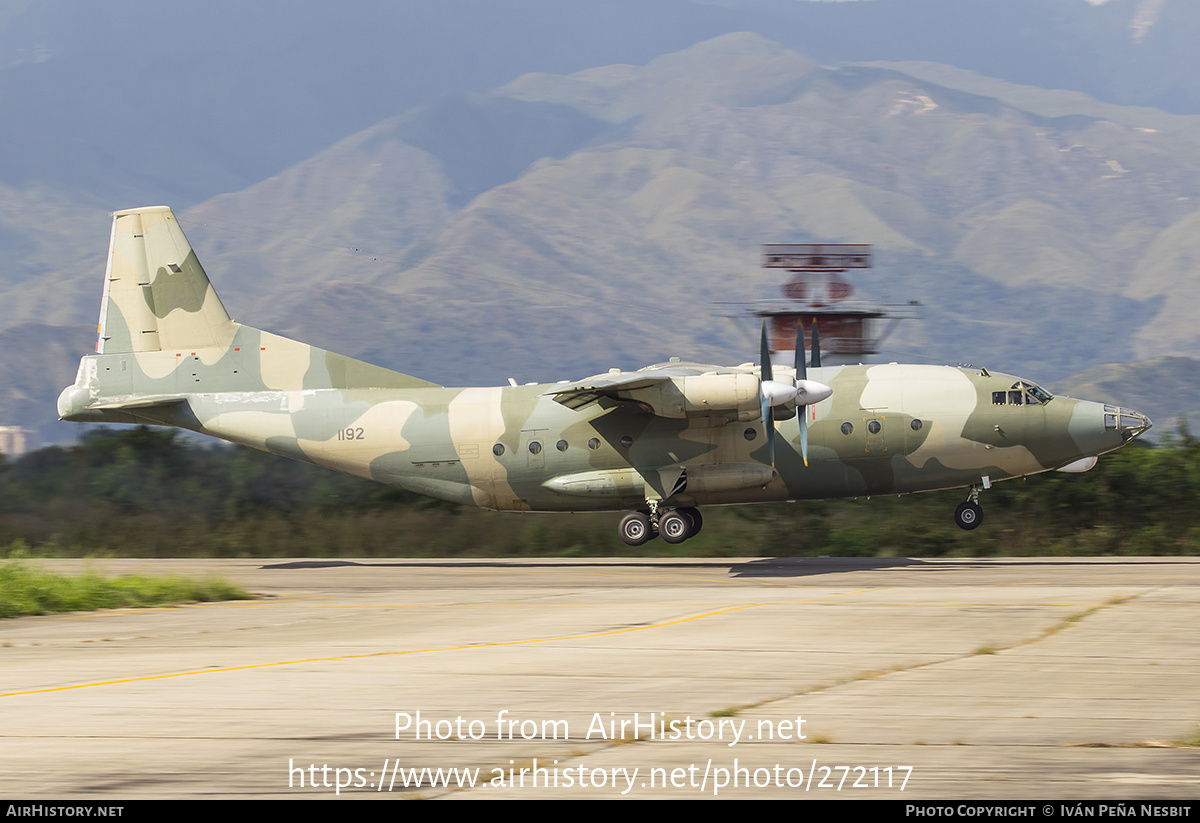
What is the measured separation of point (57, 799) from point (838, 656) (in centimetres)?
732

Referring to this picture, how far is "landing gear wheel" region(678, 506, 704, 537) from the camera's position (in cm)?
2533

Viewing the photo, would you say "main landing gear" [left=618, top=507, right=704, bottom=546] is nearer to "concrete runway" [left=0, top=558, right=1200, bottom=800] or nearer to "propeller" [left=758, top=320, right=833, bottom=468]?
"propeller" [left=758, top=320, right=833, bottom=468]

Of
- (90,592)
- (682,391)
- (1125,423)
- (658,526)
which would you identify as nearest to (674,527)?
(658,526)

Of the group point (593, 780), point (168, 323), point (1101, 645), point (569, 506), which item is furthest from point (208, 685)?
point (168, 323)

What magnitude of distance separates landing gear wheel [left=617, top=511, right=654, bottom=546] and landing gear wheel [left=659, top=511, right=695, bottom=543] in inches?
13.9

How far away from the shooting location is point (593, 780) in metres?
6.77

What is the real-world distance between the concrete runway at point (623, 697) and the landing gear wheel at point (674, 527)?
6.61 metres

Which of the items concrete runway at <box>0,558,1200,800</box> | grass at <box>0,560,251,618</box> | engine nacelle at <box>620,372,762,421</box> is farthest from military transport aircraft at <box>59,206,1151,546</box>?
grass at <box>0,560,251,618</box>

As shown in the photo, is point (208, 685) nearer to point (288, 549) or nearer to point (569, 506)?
point (569, 506)

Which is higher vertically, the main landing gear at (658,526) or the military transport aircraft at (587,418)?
the military transport aircraft at (587,418)

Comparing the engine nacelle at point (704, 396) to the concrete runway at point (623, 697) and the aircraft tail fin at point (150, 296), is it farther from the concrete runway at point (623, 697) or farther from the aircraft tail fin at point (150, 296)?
the aircraft tail fin at point (150, 296)

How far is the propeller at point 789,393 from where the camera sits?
23031 mm

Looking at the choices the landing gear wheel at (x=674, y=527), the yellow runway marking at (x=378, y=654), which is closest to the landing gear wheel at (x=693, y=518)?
the landing gear wheel at (x=674, y=527)

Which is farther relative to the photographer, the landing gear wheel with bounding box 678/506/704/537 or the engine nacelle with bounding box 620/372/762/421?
the landing gear wheel with bounding box 678/506/704/537
